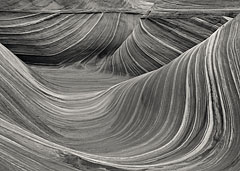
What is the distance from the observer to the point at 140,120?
4.07 feet

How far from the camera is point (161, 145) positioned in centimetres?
106

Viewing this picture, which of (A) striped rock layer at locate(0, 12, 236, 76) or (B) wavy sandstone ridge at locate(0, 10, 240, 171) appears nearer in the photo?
(B) wavy sandstone ridge at locate(0, 10, 240, 171)

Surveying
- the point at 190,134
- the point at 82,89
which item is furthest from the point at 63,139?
the point at 82,89

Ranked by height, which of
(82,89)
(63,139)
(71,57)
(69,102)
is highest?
(71,57)

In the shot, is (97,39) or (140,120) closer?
(140,120)

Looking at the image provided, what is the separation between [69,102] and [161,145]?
529 millimetres

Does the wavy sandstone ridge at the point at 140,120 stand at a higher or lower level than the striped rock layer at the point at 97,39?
lower

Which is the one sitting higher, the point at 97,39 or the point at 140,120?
the point at 97,39

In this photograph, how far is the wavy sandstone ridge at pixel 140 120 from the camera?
3.05ft

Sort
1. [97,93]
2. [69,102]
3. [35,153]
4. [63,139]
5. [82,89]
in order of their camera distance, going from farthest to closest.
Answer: [82,89], [97,93], [69,102], [63,139], [35,153]

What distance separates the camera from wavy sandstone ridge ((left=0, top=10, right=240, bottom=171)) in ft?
3.05

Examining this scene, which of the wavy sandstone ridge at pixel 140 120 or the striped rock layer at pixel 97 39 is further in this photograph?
the striped rock layer at pixel 97 39

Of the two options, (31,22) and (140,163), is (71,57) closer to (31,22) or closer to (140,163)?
(31,22)

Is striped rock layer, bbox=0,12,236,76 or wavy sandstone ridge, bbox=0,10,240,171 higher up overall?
striped rock layer, bbox=0,12,236,76
